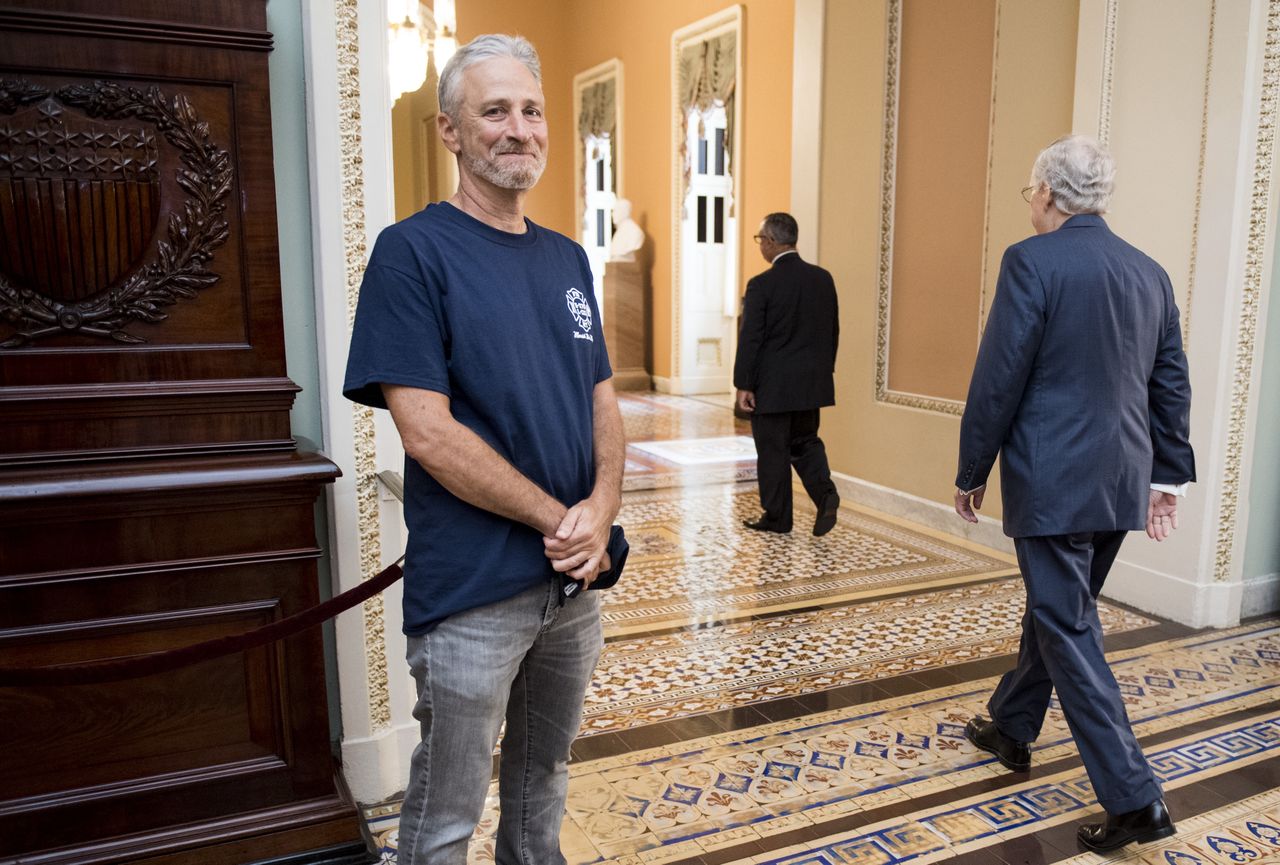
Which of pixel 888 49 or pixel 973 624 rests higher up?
pixel 888 49

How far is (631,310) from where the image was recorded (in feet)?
37.6

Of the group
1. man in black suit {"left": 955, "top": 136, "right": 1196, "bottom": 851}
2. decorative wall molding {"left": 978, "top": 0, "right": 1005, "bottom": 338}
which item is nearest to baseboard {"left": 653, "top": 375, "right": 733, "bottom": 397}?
decorative wall molding {"left": 978, "top": 0, "right": 1005, "bottom": 338}

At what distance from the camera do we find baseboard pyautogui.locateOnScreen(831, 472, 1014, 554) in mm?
5074

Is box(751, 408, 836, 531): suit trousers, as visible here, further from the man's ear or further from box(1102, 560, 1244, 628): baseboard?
the man's ear

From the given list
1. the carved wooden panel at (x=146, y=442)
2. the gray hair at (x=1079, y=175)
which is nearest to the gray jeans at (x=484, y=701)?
the carved wooden panel at (x=146, y=442)

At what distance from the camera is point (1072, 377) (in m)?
2.37

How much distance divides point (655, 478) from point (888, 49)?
10.2 ft

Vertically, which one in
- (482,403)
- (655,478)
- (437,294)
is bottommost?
(655,478)

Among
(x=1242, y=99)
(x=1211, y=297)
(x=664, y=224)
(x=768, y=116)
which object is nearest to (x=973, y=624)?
(x=1211, y=297)

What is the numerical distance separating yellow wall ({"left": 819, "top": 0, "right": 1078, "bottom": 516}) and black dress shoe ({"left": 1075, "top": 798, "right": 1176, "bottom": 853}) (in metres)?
2.83

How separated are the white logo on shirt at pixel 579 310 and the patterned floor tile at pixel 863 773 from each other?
4.54 ft

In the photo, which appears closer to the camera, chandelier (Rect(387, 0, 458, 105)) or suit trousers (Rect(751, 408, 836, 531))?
suit trousers (Rect(751, 408, 836, 531))

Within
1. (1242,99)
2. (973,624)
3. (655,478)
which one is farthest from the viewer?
(655,478)

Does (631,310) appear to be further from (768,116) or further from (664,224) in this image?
(768,116)
